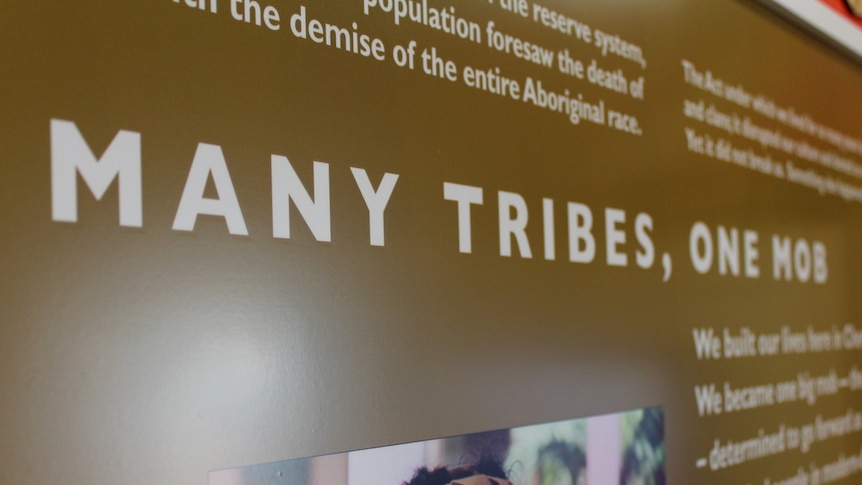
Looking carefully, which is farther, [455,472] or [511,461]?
[511,461]

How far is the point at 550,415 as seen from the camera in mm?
1761

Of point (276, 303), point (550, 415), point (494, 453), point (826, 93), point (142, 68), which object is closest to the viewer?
point (142, 68)

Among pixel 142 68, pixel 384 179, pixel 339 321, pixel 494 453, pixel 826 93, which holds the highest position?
pixel 826 93

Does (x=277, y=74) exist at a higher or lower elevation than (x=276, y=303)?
higher

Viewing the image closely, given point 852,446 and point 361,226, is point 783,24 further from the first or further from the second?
point 361,226

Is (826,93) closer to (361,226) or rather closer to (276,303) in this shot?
(361,226)

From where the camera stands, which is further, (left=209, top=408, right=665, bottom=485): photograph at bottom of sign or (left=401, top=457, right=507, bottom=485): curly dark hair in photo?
(left=401, top=457, right=507, bottom=485): curly dark hair in photo

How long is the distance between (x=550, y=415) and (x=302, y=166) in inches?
33.2

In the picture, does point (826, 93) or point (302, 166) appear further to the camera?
point (826, 93)

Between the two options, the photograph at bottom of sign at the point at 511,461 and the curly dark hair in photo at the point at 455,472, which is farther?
the curly dark hair in photo at the point at 455,472

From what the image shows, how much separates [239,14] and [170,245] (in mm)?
424

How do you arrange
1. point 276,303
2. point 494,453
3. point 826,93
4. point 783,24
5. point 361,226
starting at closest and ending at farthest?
point 276,303, point 361,226, point 494,453, point 783,24, point 826,93

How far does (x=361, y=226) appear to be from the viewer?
4.71 ft

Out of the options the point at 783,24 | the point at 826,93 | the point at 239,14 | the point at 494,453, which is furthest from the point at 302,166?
the point at 826,93
